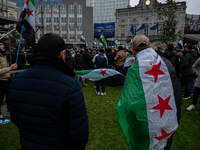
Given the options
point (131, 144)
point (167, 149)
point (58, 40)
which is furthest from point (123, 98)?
point (58, 40)

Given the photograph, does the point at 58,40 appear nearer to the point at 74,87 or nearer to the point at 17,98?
the point at 74,87

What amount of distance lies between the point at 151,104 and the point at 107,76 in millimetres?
2421

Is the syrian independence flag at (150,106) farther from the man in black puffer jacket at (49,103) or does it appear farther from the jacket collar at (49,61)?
the jacket collar at (49,61)

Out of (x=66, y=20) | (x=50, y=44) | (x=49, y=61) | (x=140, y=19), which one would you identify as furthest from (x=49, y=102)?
(x=66, y=20)

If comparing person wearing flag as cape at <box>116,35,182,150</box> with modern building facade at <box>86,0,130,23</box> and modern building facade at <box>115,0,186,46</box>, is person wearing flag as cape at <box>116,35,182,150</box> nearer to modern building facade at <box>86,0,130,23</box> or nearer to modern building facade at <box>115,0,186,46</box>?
modern building facade at <box>115,0,186,46</box>

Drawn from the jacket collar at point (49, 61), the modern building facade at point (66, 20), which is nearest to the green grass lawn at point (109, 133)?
the jacket collar at point (49, 61)

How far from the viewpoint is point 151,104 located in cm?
213

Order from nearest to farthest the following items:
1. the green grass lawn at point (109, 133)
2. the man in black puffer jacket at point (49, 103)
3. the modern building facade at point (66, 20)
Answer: the man in black puffer jacket at point (49, 103)
the green grass lawn at point (109, 133)
the modern building facade at point (66, 20)

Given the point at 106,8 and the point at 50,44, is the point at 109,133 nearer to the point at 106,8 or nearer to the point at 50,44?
the point at 50,44

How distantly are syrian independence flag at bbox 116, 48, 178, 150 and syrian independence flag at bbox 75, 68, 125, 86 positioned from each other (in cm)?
188

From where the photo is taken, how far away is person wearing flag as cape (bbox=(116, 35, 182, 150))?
83.7 inches

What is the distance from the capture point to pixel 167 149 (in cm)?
226

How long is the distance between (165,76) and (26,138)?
2011mm

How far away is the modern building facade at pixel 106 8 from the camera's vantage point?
102312mm
